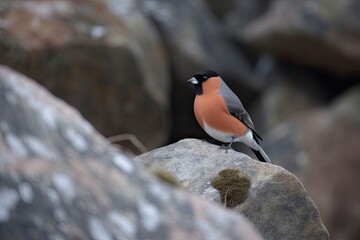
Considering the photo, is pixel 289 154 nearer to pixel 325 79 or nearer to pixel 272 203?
pixel 325 79

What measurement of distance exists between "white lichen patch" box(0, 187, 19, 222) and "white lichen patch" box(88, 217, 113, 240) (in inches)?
12.7

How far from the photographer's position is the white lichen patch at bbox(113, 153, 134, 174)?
441 centimetres

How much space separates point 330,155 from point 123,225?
1200cm

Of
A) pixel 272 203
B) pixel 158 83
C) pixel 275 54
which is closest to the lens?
pixel 272 203

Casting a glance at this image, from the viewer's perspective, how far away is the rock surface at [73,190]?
13.4 feet

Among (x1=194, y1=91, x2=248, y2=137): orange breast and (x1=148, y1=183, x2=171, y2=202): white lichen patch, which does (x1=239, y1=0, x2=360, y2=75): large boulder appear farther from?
(x1=148, y1=183, x2=171, y2=202): white lichen patch

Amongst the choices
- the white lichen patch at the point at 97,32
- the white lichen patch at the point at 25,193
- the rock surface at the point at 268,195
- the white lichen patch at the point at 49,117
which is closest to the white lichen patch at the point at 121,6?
the white lichen patch at the point at 97,32

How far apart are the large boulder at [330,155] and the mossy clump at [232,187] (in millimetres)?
8403

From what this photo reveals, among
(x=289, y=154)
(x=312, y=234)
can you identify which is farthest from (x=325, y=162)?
(x=312, y=234)

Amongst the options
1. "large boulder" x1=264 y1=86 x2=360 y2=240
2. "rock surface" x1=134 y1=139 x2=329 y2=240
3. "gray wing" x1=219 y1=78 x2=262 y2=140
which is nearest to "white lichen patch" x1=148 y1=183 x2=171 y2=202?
"rock surface" x1=134 y1=139 x2=329 y2=240

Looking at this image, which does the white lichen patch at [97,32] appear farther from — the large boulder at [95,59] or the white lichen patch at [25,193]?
the white lichen patch at [25,193]

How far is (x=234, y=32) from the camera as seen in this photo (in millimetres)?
18266

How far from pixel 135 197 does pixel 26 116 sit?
1.93ft

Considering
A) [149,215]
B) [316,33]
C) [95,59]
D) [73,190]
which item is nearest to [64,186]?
[73,190]
